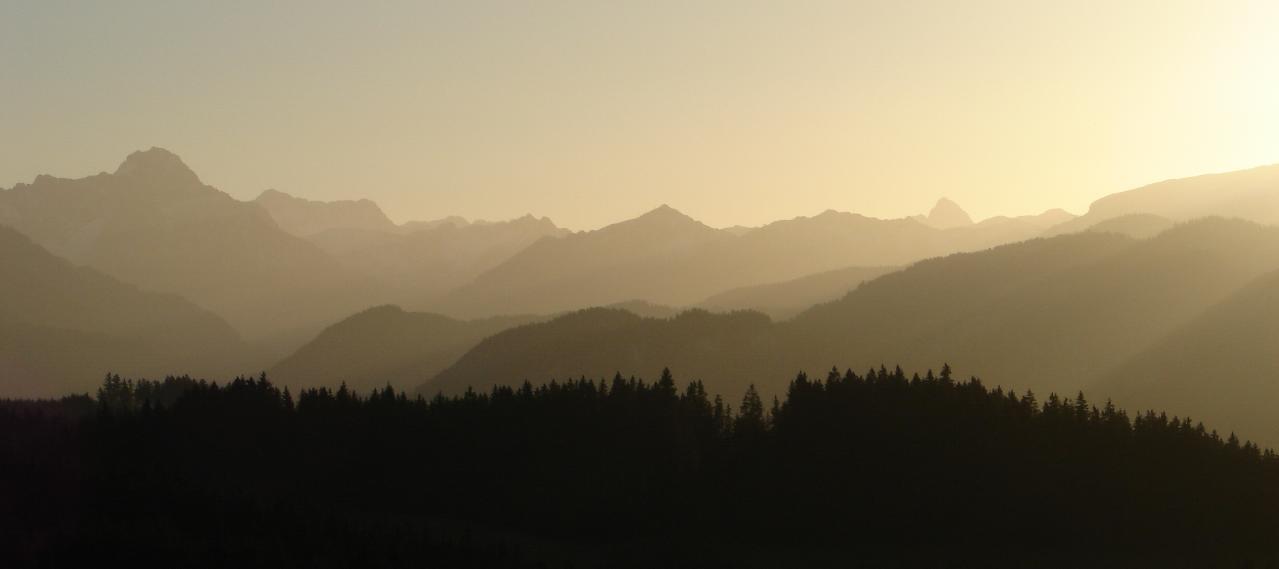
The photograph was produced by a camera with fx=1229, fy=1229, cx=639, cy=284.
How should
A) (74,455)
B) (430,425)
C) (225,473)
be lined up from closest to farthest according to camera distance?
(74,455) → (225,473) → (430,425)

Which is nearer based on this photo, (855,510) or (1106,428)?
(855,510)

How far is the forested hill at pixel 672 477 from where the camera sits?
126 m

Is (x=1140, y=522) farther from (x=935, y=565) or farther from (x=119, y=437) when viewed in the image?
(x=119, y=437)

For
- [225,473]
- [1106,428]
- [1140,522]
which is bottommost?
[1140,522]

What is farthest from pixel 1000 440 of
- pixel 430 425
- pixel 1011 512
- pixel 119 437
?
pixel 119 437

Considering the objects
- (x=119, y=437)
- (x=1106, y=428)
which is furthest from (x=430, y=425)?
(x=1106, y=428)

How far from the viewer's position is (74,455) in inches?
5344

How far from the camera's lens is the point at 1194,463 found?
150 m

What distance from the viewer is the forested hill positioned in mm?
125875

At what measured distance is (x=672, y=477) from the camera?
147875 millimetres

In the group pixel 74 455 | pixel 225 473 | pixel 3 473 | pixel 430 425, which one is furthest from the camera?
pixel 430 425

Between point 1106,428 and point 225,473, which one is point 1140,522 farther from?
point 225,473

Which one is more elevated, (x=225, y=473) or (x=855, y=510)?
(x=225, y=473)

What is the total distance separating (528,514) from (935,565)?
45.9 m
